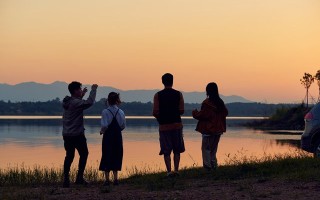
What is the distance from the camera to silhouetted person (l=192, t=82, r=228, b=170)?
41.8 ft

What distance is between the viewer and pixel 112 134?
12.1 metres

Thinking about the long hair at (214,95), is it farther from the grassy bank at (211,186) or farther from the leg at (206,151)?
the grassy bank at (211,186)

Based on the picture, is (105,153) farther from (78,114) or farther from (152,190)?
(152,190)

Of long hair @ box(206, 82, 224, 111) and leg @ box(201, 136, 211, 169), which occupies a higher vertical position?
long hair @ box(206, 82, 224, 111)

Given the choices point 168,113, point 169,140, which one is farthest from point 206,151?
point 168,113

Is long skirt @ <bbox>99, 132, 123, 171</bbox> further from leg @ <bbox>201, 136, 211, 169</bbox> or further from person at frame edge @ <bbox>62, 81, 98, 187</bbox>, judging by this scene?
leg @ <bbox>201, 136, 211, 169</bbox>

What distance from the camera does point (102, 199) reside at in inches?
390

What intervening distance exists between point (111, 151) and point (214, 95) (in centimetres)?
236

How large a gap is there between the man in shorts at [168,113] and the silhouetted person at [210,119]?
646mm

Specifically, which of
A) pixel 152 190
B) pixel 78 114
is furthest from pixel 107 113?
pixel 152 190

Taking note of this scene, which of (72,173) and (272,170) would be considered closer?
(272,170)

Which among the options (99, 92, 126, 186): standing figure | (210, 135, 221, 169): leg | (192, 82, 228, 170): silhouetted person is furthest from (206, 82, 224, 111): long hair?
(99, 92, 126, 186): standing figure

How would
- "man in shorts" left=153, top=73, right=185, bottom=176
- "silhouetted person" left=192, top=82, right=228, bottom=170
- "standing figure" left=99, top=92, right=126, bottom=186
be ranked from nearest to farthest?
"standing figure" left=99, top=92, right=126, bottom=186 → "man in shorts" left=153, top=73, right=185, bottom=176 → "silhouetted person" left=192, top=82, right=228, bottom=170

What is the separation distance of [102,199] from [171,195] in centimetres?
108
